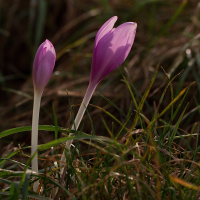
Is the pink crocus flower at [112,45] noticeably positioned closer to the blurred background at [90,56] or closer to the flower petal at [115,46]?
the flower petal at [115,46]

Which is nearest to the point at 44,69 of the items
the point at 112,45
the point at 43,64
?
the point at 43,64

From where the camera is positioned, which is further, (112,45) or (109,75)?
(109,75)

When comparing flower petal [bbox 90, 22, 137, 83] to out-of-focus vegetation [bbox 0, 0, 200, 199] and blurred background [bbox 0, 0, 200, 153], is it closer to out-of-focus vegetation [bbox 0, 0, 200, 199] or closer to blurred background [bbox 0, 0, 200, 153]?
out-of-focus vegetation [bbox 0, 0, 200, 199]

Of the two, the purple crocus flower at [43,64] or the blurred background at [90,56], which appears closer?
the purple crocus flower at [43,64]

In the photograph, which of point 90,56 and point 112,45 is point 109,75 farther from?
point 112,45

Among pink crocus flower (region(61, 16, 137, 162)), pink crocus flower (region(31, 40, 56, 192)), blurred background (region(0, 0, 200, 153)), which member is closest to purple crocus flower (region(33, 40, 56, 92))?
pink crocus flower (region(31, 40, 56, 192))

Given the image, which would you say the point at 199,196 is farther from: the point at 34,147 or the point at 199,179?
the point at 34,147

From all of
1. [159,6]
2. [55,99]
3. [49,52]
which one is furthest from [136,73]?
[49,52]

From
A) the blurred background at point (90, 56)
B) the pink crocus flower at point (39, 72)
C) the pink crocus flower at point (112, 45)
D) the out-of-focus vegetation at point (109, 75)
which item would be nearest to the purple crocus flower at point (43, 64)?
the pink crocus flower at point (39, 72)
